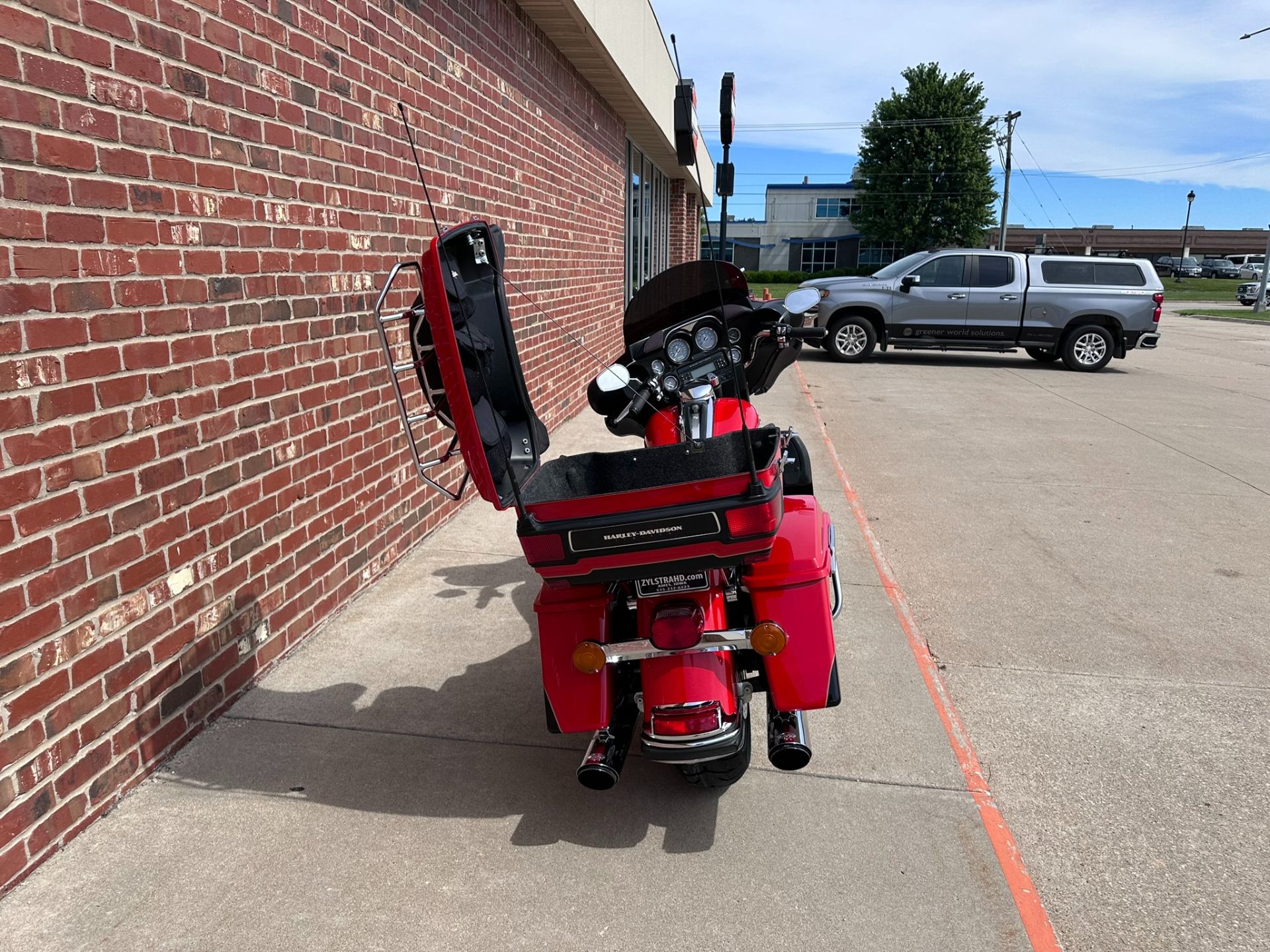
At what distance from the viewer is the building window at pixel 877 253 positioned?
213 feet

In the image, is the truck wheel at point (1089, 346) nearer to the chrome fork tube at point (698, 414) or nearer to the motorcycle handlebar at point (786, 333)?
the motorcycle handlebar at point (786, 333)

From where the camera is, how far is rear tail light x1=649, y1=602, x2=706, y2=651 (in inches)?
100

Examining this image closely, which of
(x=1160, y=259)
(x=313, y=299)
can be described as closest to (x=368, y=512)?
(x=313, y=299)

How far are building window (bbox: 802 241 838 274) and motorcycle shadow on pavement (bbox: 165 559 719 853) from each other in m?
69.9

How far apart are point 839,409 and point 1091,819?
8003mm

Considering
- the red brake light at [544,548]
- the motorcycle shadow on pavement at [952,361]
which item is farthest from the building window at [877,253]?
the red brake light at [544,548]

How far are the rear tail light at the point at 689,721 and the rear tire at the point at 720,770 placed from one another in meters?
0.28

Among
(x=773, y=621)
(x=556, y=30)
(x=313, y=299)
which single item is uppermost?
(x=556, y=30)

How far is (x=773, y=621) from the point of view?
8.70ft

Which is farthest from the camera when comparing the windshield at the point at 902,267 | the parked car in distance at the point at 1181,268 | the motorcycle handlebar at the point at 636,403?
the parked car in distance at the point at 1181,268

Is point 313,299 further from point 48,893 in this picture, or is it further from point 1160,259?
point 1160,259

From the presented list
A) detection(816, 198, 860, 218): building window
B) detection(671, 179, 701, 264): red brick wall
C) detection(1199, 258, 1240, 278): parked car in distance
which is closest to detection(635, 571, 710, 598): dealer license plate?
detection(671, 179, 701, 264): red brick wall

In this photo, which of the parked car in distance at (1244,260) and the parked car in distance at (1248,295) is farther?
the parked car in distance at (1244,260)

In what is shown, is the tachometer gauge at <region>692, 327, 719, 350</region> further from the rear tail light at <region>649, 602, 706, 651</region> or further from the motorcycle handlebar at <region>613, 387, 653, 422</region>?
the rear tail light at <region>649, 602, 706, 651</region>
